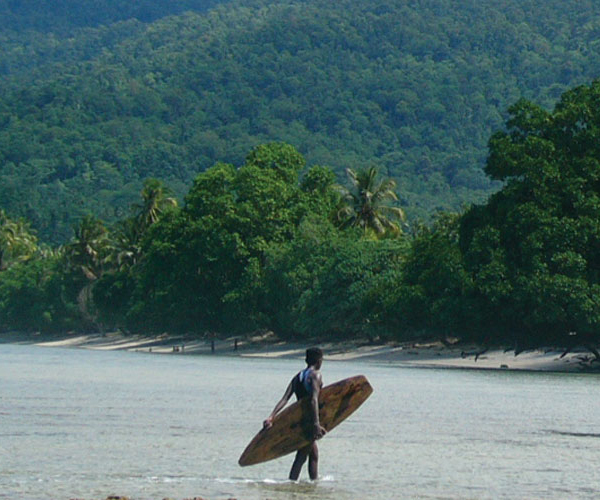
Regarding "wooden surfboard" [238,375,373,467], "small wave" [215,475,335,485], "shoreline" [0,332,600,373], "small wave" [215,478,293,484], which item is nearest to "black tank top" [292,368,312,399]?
"wooden surfboard" [238,375,373,467]

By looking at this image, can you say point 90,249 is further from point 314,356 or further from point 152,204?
point 314,356

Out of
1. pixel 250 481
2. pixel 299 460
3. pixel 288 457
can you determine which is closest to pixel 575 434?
pixel 288 457

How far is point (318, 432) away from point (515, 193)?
41914mm

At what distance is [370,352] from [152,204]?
36.5 meters

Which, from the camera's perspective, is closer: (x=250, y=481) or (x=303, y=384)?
(x=303, y=384)

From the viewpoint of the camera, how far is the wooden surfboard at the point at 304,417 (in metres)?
18.7

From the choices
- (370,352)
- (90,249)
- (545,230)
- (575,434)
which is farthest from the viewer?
(90,249)

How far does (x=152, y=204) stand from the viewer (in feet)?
347

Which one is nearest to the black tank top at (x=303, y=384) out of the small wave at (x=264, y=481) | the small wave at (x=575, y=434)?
the small wave at (x=264, y=481)

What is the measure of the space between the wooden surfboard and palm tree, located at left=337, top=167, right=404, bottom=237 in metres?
70.4

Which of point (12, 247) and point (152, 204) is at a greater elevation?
point (12, 247)

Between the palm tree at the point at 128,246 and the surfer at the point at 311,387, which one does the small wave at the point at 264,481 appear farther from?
the palm tree at the point at 128,246

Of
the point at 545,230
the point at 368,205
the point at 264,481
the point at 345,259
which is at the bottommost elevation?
the point at 264,481

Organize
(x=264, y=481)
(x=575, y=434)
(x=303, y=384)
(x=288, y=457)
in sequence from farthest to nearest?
(x=575, y=434) → (x=288, y=457) → (x=264, y=481) → (x=303, y=384)
